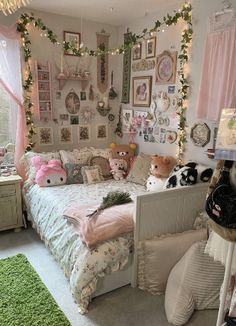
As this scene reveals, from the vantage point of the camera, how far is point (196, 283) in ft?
6.39

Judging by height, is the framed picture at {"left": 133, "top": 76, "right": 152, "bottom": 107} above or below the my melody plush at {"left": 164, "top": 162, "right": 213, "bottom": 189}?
above

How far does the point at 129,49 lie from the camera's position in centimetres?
349

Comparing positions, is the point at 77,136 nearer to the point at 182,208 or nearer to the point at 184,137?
the point at 184,137

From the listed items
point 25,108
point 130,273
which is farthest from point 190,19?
point 130,273

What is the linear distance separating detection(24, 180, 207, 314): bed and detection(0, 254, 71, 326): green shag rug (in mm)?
199

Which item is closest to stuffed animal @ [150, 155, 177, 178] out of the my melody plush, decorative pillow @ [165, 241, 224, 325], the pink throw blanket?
the my melody plush

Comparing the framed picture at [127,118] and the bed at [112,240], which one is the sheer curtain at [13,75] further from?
the framed picture at [127,118]

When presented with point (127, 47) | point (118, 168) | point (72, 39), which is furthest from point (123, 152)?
point (72, 39)

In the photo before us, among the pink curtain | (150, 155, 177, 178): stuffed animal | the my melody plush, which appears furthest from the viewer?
(150, 155, 177, 178): stuffed animal

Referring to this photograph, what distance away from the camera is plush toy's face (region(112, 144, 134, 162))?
347 cm

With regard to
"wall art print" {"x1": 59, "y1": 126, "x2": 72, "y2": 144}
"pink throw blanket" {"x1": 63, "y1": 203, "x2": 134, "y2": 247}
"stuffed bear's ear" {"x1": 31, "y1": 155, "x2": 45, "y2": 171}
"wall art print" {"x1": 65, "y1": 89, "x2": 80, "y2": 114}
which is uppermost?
"wall art print" {"x1": 65, "y1": 89, "x2": 80, "y2": 114}

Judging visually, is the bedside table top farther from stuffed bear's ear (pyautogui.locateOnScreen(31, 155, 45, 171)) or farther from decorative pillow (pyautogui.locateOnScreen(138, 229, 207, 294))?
decorative pillow (pyautogui.locateOnScreen(138, 229, 207, 294))

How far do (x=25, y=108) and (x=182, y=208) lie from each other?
217cm

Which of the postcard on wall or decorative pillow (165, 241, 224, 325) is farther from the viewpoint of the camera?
decorative pillow (165, 241, 224, 325)
